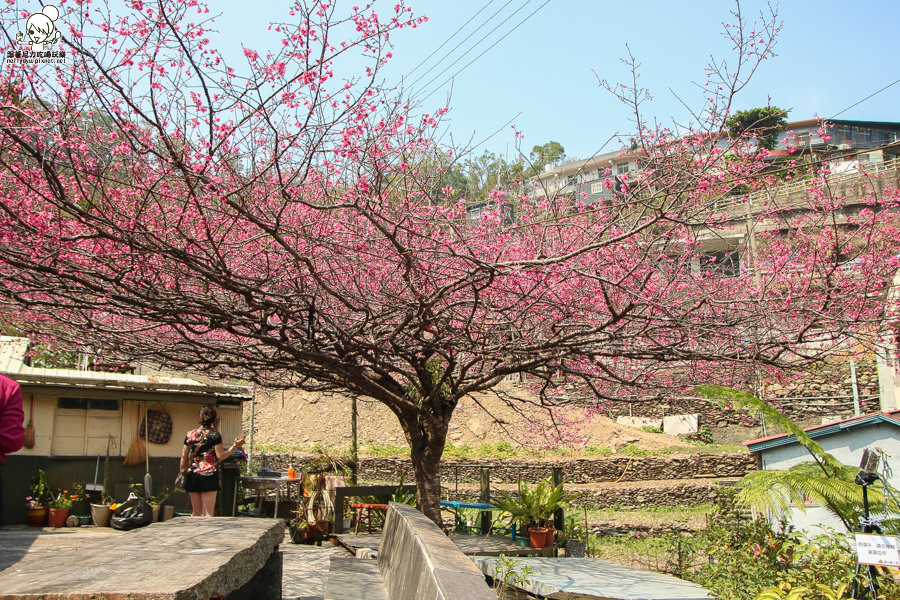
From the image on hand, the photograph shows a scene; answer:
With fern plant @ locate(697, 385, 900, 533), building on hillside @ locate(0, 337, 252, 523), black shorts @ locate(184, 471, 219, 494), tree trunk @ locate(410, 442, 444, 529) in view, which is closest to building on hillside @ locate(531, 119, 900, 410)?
fern plant @ locate(697, 385, 900, 533)

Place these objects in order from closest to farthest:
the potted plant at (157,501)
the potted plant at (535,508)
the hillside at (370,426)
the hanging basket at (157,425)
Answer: the potted plant at (535,508), the potted plant at (157,501), the hanging basket at (157,425), the hillside at (370,426)

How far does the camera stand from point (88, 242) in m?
8.35

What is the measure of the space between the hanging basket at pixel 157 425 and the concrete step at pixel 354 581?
7986mm

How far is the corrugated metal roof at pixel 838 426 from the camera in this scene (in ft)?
39.0

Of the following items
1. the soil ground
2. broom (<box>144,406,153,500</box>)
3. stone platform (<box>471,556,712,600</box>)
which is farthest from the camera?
the soil ground

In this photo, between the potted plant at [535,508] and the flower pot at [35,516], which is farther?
the flower pot at [35,516]

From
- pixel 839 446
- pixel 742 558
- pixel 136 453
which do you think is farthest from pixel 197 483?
pixel 839 446

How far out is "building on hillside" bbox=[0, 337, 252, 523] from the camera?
1188 centimetres

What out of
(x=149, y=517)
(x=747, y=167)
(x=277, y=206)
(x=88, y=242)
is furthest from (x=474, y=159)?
(x=149, y=517)

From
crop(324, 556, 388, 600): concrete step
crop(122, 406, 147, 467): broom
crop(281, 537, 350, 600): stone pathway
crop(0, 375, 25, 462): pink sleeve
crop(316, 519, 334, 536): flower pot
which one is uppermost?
crop(0, 375, 25, 462): pink sleeve

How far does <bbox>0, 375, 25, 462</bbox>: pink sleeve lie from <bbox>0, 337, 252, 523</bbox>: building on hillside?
858cm

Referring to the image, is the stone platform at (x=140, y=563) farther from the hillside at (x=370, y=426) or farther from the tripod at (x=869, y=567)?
the hillside at (x=370, y=426)

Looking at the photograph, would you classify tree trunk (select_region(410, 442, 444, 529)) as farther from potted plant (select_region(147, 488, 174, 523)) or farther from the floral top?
potted plant (select_region(147, 488, 174, 523))

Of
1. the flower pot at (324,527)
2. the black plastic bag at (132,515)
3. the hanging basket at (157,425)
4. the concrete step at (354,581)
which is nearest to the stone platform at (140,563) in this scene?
the concrete step at (354,581)
